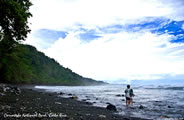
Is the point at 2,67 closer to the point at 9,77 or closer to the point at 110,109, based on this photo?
the point at 9,77

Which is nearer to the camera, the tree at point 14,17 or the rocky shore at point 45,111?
the rocky shore at point 45,111

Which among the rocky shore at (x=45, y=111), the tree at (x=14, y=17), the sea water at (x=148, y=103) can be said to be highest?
the tree at (x=14, y=17)

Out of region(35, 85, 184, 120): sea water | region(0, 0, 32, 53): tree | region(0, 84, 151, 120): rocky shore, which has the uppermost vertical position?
region(0, 0, 32, 53): tree

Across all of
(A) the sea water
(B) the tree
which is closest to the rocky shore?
(A) the sea water

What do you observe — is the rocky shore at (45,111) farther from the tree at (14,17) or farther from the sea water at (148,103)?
the tree at (14,17)

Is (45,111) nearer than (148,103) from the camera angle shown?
Yes

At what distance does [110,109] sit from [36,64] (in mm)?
160805

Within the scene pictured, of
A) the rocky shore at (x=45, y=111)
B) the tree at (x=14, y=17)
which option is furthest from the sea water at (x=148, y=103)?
the tree at (x=14, y=17)

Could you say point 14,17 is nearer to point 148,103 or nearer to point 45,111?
point 45,111

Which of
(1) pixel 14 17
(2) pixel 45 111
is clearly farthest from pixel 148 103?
(1) pixel 14 17

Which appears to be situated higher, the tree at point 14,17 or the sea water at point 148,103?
the tree at point 14,17

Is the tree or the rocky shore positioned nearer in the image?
the rocky shore

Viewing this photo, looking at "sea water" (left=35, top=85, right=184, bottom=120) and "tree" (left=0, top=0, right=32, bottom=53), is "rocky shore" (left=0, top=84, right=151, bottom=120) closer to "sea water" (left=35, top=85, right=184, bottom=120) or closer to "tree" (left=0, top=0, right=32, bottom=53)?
"sea water" (left=35, top=85, right=184, bottom=120)

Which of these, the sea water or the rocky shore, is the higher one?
the rocky shore
